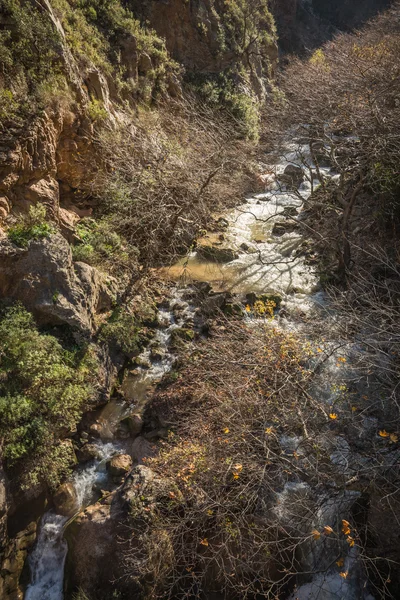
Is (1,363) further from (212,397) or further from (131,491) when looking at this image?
(212,397)

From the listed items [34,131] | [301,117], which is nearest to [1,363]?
[34,131]

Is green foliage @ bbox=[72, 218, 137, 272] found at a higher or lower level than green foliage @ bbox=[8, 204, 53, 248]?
lower

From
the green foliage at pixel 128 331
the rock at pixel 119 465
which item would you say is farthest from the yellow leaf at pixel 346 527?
the green foliage at pixel 128 331

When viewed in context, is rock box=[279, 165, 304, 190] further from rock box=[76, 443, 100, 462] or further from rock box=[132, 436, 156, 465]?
rock box=[76, 443, 100, 462]

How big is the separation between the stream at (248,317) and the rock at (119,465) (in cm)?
21

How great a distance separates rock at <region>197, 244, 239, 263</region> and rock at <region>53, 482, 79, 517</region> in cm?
762

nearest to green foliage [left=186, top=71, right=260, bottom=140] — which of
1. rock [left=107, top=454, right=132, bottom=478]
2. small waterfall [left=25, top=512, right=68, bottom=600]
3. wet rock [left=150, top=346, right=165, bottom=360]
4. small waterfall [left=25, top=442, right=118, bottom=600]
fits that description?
wet rock [left=150, top=346, right=165, bottom=360]

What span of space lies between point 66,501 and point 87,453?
2.65ft

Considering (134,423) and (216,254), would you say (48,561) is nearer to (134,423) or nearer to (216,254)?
(134,423)

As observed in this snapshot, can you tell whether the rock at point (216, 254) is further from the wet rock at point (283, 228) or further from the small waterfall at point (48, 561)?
the small waterfall at point (48, 561)

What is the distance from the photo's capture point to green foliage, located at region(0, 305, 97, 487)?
5652 millimetres

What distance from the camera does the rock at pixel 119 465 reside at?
627 cm

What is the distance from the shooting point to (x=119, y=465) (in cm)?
633

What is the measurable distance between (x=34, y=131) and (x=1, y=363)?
4.88 metres
